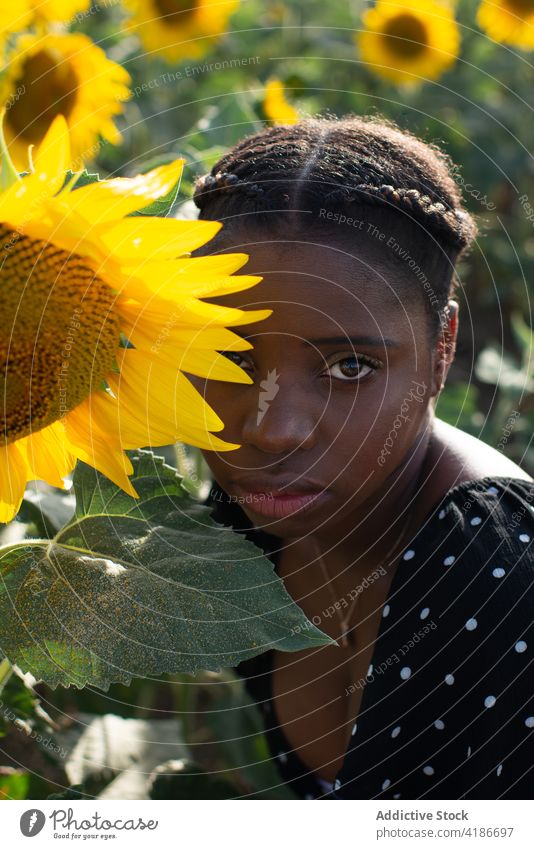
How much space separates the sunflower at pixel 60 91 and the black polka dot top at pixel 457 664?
672 millimetres

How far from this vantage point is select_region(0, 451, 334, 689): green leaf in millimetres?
514

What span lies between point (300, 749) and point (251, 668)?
84 mm

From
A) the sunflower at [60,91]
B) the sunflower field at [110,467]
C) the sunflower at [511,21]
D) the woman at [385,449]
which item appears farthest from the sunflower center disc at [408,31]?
the woman at [385,449]

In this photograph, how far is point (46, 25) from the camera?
126 cm

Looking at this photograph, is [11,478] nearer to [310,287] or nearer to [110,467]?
[110,467]

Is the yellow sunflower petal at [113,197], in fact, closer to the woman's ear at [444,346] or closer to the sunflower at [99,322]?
the sunflower at [99,322]

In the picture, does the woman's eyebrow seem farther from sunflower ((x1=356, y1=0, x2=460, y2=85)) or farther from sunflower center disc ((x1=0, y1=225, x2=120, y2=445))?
sunflower ((x1=356, y1=0, x2=460, y2=85))

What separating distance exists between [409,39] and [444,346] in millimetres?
1176

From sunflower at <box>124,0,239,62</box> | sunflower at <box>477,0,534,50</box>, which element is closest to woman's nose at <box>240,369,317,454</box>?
sunflower at <box>124,0,239,62</box>

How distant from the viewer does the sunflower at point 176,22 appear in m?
1.46

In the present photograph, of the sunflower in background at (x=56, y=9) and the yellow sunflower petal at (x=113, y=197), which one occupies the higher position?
the sunflower in background at (x=56, y=9)

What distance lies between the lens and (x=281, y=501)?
0.61 meters

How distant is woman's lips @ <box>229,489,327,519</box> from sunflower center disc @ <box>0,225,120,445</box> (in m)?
0.13
